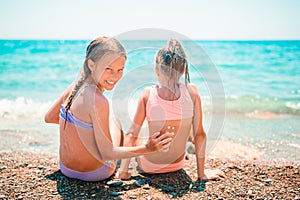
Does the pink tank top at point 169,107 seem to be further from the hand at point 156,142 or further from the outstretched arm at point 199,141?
the hand at point 156,142

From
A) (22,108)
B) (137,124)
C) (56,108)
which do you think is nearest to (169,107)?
(137,124)

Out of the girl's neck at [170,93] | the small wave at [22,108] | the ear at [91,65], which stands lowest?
the small wave at [22,108]

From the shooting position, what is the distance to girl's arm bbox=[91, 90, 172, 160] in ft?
9.25

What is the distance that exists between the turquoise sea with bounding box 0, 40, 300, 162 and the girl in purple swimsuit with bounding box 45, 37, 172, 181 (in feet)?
6.05

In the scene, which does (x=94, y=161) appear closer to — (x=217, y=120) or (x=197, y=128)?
(x=197, y=128)

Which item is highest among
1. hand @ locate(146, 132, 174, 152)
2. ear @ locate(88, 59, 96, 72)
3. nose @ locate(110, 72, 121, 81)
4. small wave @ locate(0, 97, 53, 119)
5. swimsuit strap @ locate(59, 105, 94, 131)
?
ear @ locate(88, 59, 96, 72)

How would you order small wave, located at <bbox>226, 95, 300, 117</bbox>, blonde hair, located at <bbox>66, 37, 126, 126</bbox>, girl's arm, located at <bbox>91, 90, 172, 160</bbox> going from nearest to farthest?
girl's arm, located at <bbox>91, 90, 172, 160</bbox> < blonde hair, located at <bbox>66, 37, 126, 126</bbox> < small wave, located at <bbox>226, 95, 300, 117</bbox>

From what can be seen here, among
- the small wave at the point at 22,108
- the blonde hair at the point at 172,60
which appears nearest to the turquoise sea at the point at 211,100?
the small wave at the point at 22,108

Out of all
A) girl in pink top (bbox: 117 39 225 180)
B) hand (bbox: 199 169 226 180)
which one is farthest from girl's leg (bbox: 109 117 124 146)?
hand (bbox: 199 169 226 180)

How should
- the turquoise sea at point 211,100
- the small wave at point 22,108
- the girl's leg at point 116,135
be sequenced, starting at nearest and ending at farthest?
the girl's leg at point 116,135 < the turquoise sea at point 211,100 < the small wave at point 22,108

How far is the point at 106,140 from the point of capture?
2.89 m

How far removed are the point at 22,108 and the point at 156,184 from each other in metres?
6.92

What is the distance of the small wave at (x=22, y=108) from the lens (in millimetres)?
8094

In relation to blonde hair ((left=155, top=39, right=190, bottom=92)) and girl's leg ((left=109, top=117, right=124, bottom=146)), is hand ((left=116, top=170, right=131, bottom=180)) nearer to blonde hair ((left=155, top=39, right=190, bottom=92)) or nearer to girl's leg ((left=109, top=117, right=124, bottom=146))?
girl's leg ((left=109, top=117, right=124, bottom=146))
